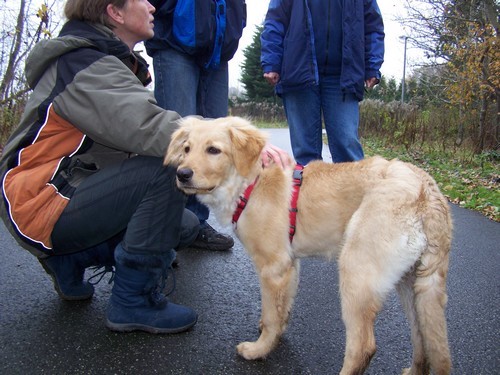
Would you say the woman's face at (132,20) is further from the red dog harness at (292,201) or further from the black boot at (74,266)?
the black boot at (74,266)

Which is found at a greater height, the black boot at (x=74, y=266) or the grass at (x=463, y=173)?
the black boot at (x=74, y=266)

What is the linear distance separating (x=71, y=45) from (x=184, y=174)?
0.95 m

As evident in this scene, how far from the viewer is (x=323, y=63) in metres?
4.06

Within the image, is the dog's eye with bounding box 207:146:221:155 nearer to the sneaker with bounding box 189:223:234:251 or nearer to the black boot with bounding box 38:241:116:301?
the black boot with bounding box 38:241:116:301

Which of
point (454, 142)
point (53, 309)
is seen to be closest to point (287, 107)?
point (53, 309)

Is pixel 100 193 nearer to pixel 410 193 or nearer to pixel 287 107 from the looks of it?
pixel 410 193

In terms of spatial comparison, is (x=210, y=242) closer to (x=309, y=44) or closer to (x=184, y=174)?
(x=184, y=174)

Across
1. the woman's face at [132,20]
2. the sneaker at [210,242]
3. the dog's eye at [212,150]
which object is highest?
the woman's face at [132,20]

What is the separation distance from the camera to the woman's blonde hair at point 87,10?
269cm

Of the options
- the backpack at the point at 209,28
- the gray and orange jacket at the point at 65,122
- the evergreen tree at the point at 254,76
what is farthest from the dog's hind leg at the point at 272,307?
the evergreen tree at the point at 254,76

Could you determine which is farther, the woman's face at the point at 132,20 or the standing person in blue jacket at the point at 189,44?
the standing person in blue jacket at the point at 189,44

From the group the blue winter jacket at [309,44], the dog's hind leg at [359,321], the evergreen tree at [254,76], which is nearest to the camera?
the dog's hind leg at [359,321]

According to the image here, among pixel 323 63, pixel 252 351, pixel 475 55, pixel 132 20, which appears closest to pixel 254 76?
pixel 475 55

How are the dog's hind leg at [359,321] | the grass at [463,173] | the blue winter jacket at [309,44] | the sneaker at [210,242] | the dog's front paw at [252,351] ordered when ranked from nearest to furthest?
the dog's hind leg at [359,321]
the dog's front paw at [252,351]
the blue winter jacket at [309,44]
the sneaker at [210,242]
the grass at [463,173]
